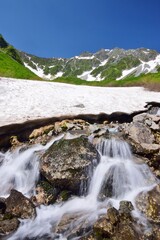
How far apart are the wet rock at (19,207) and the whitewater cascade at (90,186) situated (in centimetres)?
32

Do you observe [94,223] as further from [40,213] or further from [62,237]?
[40,213]

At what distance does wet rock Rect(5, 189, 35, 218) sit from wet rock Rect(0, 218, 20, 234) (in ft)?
1.33

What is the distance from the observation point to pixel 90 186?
14.4 metres

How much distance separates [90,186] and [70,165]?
54.6 inches

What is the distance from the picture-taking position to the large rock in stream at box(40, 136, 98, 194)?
14227 mm

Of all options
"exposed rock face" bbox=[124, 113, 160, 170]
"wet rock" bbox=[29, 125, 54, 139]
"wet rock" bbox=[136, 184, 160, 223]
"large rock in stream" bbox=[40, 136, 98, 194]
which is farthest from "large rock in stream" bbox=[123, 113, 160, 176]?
"wet rock" bbox=[29, 125, 54, 139]

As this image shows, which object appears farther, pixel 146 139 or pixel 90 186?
pixel 146 139

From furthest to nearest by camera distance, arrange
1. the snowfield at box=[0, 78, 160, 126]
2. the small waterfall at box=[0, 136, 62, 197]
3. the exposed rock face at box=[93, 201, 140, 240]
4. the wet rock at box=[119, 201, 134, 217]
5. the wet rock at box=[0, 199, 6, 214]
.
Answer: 1. the snowfield at box=[0, 78, 160, 126]
2. the small waterfall at box=[0, 136, 62, 197]
3. the wet rock at box=[0, 199, 6, 214]
4. the wet rock at box=[119, 201, 134, 217]
5. the exposed rock face at box=[93, 201, 140, 240]

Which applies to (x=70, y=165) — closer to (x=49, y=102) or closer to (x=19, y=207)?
(x=19, y=207)

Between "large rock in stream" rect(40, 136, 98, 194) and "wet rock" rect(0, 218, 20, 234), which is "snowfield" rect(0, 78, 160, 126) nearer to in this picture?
"large rock in stream" rect(40, 136, 98, 194)

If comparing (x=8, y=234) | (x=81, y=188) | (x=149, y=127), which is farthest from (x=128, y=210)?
(x=149, y=127)

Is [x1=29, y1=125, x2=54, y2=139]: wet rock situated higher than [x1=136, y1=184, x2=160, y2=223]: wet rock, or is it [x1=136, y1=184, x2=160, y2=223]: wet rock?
[x1=29, y1=125, x2=54, y2=139]: wet rock

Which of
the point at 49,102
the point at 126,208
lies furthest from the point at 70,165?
the point at 49,102

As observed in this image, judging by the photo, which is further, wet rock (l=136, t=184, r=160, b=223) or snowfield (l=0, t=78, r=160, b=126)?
snowfield (l=0, t=78, r=160, b=126)
